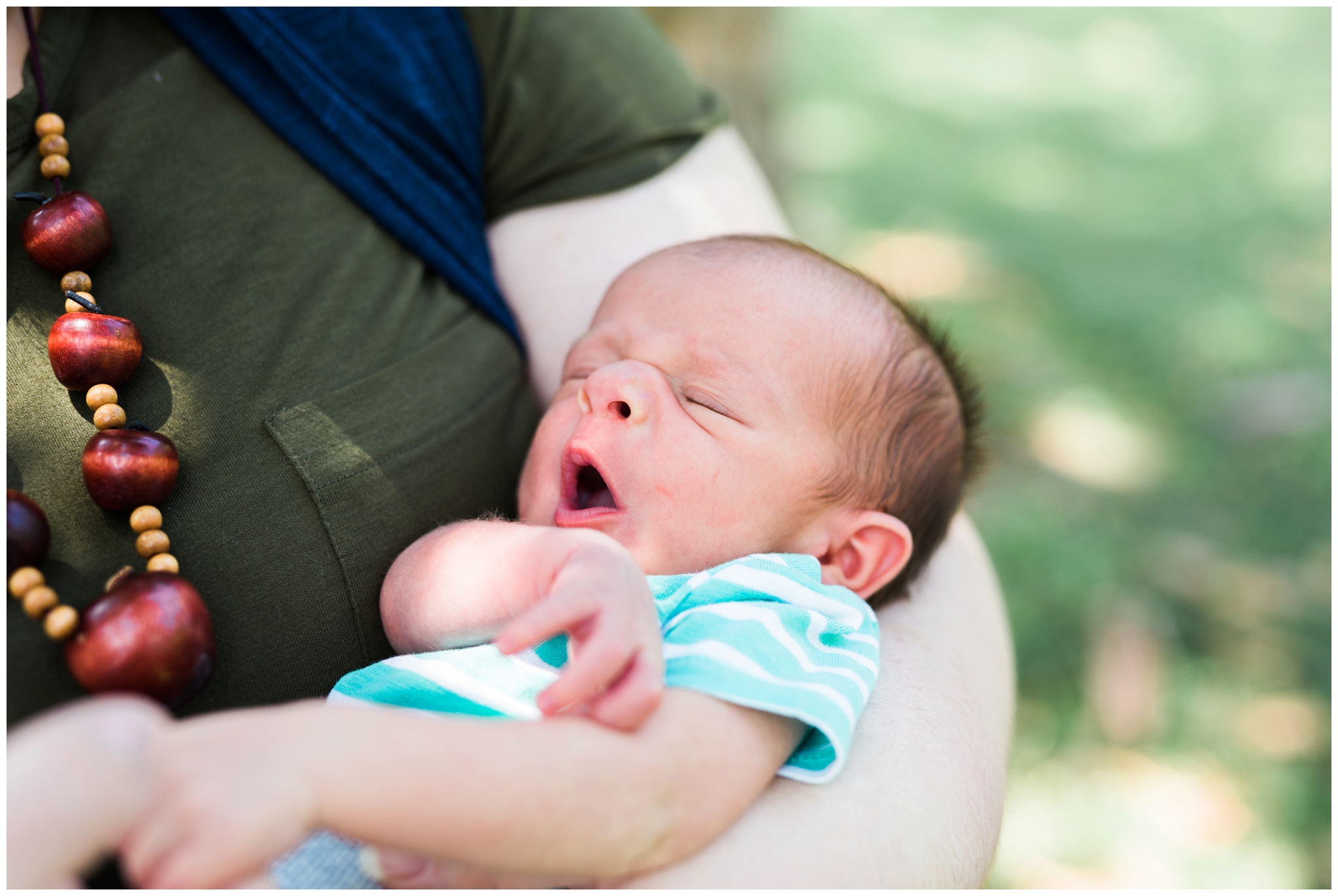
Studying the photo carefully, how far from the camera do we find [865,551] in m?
1.52

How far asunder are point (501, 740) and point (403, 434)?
1.85 feet

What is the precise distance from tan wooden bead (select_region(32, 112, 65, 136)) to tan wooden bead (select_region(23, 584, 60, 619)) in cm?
64

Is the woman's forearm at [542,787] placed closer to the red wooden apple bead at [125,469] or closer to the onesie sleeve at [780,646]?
the onesie sleeve at [780,646]

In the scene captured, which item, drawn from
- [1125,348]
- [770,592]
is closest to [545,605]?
[770,592]

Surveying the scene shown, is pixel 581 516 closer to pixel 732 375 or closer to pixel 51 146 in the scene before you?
pixel 732 375

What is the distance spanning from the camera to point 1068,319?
164 inches

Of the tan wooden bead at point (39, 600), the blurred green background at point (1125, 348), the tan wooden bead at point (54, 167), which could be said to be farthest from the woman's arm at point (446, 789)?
the blurred green background at point (1125, 348)

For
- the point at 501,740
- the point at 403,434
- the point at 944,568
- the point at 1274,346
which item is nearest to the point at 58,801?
the point at 501,740

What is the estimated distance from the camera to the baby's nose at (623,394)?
1.42 m

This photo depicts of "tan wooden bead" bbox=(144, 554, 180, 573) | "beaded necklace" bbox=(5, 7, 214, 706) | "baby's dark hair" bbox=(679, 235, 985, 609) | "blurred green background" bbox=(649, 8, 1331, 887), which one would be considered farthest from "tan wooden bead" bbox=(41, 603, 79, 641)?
"blurred green background" bbox=(649, 8, 1331, 887)

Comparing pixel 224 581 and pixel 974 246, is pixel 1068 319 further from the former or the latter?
pixel 224 581

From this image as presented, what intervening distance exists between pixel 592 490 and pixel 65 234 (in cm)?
77

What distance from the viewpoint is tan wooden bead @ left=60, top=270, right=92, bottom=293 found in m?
1.27

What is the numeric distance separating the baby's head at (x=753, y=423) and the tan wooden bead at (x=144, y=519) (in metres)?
0.49
